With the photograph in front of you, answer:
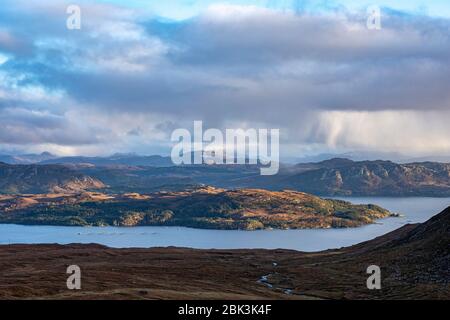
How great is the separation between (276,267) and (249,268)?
713cm

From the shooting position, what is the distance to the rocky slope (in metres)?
92.3

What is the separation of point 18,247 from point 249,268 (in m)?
94.0

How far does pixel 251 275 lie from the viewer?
129 meters

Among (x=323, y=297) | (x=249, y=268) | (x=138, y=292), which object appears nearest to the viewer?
(x=138, y=292)

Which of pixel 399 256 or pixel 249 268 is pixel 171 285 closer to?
pixel 249 268

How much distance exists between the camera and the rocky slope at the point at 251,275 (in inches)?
3634
